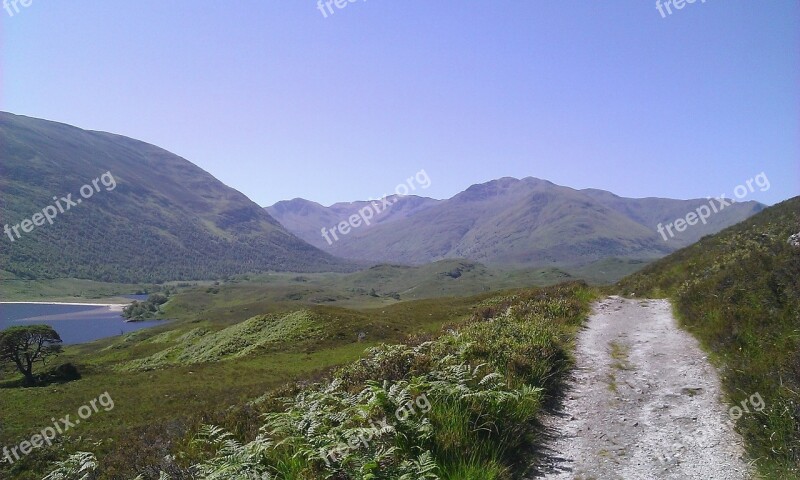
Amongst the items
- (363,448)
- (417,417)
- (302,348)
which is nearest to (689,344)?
(417,417)

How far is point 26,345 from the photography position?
140 ft

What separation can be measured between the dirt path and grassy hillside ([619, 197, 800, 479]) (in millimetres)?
384

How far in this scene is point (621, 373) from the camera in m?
10.4

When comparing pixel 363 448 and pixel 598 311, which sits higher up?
pixel 363 448

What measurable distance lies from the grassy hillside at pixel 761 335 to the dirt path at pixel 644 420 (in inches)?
15.1

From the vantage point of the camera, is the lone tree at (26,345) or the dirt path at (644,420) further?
the lone tree at (26,345)

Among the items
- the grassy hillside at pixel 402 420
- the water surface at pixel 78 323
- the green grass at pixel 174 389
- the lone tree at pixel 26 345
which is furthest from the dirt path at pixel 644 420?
the water surface at pixel 78 323

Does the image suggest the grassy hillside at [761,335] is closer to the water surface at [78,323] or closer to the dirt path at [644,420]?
the dirt path at [644,420]

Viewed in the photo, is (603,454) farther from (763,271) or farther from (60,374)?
(60,374)

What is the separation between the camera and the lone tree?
41.4 meters

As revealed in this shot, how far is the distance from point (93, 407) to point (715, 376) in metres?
31.9

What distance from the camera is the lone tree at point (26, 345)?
4138cm

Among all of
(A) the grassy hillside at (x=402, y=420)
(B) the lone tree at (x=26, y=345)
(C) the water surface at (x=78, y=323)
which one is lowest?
(A) the grassy hillside at (x=402, y=420)

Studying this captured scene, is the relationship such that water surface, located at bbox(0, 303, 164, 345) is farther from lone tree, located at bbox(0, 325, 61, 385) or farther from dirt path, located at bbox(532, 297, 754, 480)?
dirt path, located at bbox(532, 297, 754, 480)
